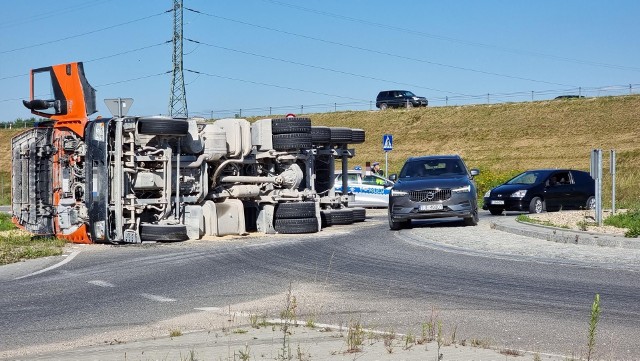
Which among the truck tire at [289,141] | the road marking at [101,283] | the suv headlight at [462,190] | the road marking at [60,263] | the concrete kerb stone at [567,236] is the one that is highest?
the truck tire at [289,141]

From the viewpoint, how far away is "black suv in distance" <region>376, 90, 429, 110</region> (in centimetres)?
8806

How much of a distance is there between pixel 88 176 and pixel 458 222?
10.2 m

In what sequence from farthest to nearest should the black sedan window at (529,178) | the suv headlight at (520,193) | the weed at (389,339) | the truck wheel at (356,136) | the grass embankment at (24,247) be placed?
the black sedan window at (529,178) < the suv headlight at (520,193) < the truck wheel at (356,136) < the grass embankment at (24,247) < the weed at (389,339)

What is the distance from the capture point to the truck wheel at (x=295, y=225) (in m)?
22.8

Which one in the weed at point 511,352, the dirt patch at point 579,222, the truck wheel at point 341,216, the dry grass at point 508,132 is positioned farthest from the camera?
the dry grass at point 508,132

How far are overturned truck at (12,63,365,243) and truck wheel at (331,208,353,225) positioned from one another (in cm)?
156

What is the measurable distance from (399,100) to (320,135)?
6317cm

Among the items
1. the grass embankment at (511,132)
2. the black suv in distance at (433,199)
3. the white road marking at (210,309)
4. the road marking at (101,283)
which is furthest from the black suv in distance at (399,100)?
the white road marking at (210,309)

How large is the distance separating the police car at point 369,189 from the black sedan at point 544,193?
6850 millimetres

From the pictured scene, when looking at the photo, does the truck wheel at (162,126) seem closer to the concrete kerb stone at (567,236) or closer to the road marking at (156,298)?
the concrete kerb stone at (567,236)

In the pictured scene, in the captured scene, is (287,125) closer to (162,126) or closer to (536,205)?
(162,126)

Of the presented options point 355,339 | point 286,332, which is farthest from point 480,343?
point 286,332

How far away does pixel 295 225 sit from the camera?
22859 millimetres

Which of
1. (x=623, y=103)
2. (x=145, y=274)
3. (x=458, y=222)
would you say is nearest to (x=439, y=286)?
(x=145, y=274)
